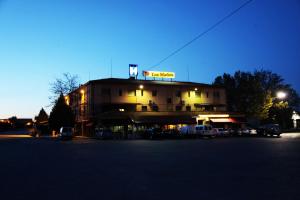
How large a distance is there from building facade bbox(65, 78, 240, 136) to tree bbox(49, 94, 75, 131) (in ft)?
9.92

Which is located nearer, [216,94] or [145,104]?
[145,104]

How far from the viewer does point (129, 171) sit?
→ 1342cm

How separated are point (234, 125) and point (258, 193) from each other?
6047 cm

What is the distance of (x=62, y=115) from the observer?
72875 millimetres

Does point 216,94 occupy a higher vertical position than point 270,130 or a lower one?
higher

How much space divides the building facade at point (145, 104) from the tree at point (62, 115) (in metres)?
3.02

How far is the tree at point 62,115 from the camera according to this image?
72875mm

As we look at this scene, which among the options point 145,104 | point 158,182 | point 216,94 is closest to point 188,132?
point 145,104

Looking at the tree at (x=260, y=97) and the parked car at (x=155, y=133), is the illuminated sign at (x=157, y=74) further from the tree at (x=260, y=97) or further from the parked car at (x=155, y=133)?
the parked car at (x=155, y=133)

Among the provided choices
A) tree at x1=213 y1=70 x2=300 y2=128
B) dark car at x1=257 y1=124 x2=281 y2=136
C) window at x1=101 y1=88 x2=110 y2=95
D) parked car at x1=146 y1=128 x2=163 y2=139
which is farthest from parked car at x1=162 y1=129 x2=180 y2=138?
tree at x1=213 y1=70 x2=300 y2=128

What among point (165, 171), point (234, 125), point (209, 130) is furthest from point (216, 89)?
point (165, 171)

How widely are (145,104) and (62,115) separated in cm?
1923

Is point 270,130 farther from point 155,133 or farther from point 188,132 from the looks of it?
point 155,133

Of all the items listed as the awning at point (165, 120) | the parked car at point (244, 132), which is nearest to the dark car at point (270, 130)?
the parked car at point (244, 132)
